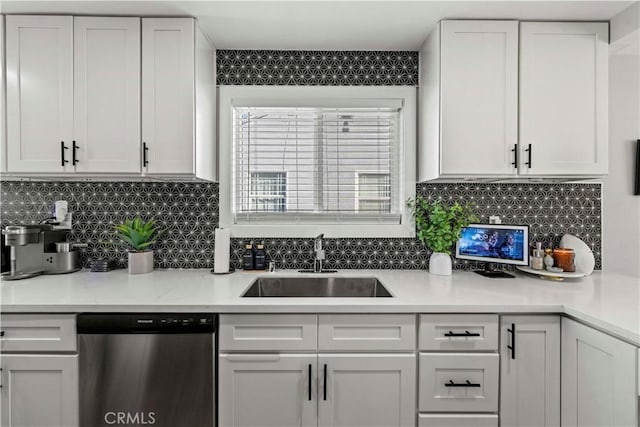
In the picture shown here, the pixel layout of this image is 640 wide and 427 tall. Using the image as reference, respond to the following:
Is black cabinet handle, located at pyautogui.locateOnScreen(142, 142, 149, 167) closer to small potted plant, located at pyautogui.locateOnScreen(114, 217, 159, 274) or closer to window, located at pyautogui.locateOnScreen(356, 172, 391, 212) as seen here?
small potted plant, located at pyautogui.locateOnScreen(114, 217, 159, 274)

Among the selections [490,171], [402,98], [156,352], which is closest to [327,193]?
[402,98]

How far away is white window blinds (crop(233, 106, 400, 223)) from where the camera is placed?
2369 mm

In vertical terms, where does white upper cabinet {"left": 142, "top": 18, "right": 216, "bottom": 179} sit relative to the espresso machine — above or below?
above

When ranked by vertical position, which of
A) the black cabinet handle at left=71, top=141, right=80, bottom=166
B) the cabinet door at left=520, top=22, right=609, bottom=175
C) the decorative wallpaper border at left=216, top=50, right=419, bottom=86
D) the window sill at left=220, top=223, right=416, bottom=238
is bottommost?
the window sill at left=220, top=223, right=416, bottom=238

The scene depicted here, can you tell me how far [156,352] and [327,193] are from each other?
1.33 m

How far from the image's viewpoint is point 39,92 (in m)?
1.92

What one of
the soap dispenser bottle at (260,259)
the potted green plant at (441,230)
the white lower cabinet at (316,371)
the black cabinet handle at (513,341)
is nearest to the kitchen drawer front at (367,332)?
the white lower cabinet at (316,371)

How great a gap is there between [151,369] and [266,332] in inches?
20.5

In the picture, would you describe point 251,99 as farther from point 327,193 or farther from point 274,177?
point 327,193

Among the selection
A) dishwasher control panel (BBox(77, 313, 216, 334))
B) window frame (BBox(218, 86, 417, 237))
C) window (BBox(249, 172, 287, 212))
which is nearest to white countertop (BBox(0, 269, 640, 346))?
dishwasher control panel (BBox(77, 313, 216, 334))

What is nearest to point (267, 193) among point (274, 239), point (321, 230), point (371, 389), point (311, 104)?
point (274, 239)

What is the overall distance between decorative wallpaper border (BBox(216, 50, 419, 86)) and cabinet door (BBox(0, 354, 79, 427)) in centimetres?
175

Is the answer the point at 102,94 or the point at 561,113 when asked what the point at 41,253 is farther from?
the point at 561,113

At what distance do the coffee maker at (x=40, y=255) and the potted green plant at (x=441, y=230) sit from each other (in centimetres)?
213
